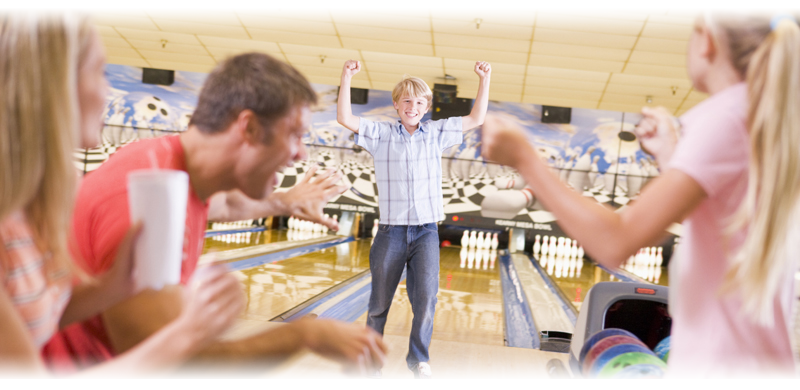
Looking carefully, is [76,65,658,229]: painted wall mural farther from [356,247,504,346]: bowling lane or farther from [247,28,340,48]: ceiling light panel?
[356,247,504,346]: bowling lane

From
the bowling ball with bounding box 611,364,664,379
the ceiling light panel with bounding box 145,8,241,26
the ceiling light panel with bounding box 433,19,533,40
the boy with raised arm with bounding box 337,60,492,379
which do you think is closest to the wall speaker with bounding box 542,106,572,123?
the ceiling light panel with bounding box 433,19,533,40

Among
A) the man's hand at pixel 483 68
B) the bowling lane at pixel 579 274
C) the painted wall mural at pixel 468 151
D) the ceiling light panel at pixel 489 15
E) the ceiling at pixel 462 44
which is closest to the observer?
the man's hand at pixel 483 68

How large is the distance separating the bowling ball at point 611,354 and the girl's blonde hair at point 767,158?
971mm

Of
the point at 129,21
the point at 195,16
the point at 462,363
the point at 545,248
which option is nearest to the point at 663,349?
the point at 462,363

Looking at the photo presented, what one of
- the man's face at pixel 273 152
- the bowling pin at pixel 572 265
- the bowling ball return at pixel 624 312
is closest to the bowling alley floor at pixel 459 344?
the bowling ball return at pixel 624 312

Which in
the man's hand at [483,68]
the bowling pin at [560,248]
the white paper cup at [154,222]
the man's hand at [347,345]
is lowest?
A: the bowling pin at [560,248]

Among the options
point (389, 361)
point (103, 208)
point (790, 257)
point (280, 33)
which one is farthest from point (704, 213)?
point (280, 33)

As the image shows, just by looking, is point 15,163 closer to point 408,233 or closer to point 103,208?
point 103,208

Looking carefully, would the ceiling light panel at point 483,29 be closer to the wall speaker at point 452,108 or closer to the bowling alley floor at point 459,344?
the wall speaker at point 452,108

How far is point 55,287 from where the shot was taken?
0.79 metres

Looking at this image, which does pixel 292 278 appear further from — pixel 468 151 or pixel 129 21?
pixel 468 151

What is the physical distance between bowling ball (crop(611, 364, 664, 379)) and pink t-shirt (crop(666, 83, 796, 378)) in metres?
0.71

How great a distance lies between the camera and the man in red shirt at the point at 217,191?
0.90m

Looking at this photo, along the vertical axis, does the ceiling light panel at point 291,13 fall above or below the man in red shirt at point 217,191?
above
